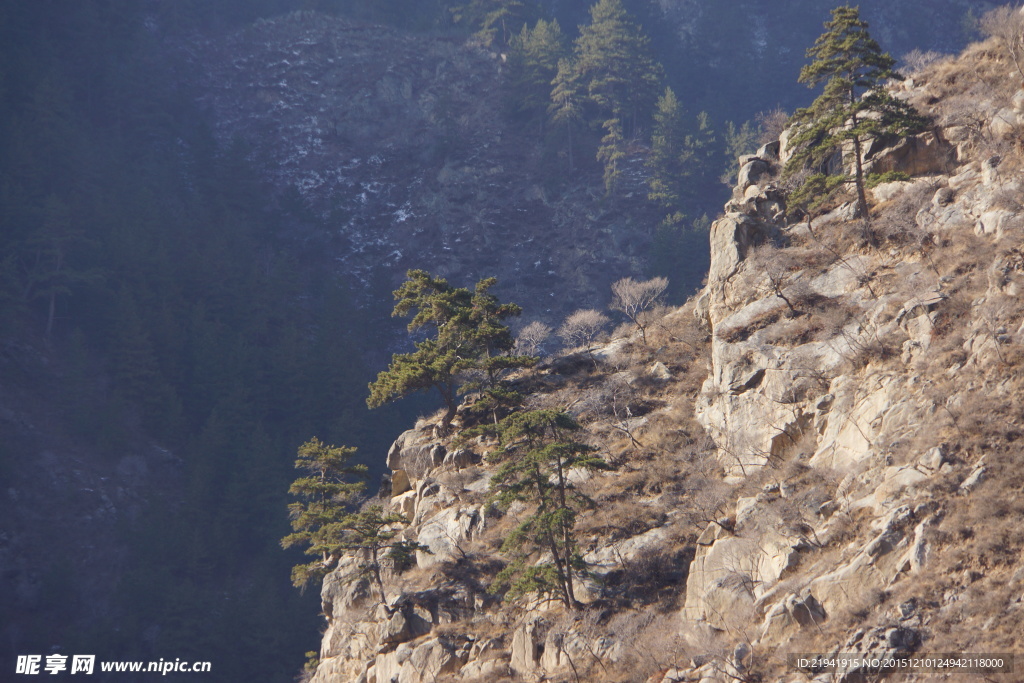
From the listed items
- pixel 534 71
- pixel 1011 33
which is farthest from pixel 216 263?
pixel 1011 33

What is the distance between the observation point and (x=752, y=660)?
57.2 ft

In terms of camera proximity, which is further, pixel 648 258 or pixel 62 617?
pixel 648 258

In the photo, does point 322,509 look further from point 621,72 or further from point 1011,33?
point 621,72

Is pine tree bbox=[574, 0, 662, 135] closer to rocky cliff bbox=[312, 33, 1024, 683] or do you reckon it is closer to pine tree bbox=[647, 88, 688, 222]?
pine tree bbox=[647, 88, 688, 222]

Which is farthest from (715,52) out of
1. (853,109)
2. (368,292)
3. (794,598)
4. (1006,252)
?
(794,598)

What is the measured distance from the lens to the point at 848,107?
1219 inches

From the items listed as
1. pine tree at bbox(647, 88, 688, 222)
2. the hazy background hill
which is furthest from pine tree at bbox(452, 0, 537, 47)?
pine tree at bbox(647, 88, 688, 222)

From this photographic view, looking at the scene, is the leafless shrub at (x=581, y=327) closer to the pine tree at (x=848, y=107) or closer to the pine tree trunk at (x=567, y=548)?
the pine tree at (x=848, y=107)

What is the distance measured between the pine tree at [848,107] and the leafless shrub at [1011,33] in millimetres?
4178

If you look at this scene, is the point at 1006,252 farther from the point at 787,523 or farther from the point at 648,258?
→ the point at 648,258

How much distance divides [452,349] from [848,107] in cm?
1890

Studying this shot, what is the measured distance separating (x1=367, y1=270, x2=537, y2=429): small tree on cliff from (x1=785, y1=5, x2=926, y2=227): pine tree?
1364cm

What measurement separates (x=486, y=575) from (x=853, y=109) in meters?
22.1

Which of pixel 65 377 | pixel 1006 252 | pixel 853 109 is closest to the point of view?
pixel 1006 252
